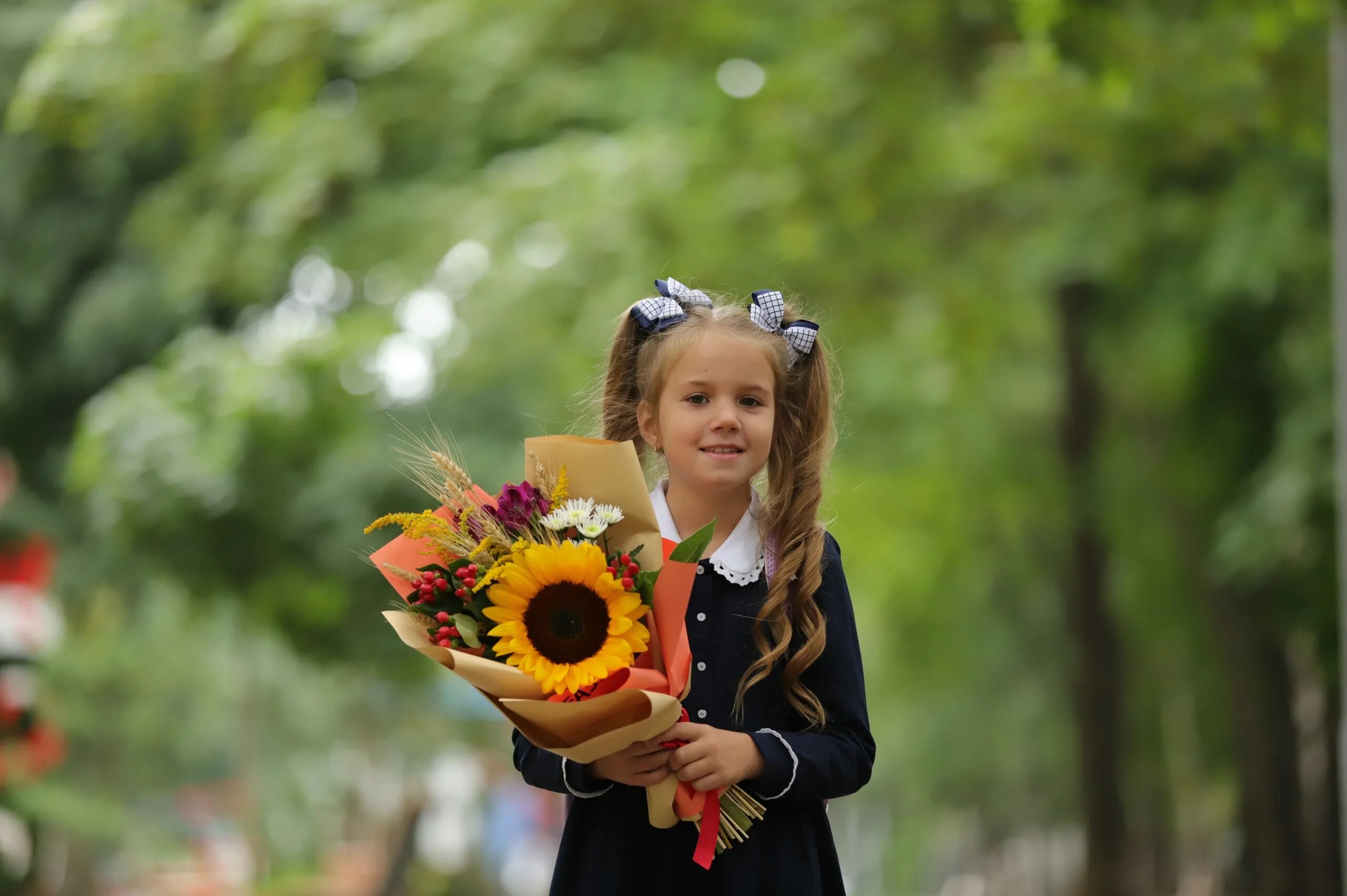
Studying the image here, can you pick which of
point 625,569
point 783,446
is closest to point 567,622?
point 625,569

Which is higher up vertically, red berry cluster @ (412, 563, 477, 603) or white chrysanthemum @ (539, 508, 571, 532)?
white chrysanthemum @ (539, 508, 571, 532)

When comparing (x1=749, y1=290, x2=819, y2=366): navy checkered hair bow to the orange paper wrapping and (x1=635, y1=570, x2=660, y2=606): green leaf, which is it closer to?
the orange paper wrapping

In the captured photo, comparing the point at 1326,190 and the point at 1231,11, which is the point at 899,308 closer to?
the point at 1326,190

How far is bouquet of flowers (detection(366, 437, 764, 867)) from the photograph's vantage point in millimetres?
2543

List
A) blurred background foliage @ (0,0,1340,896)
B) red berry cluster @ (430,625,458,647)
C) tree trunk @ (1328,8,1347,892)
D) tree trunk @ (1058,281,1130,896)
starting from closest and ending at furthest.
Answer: red berry cluster @ (430,625,458,647) → tree trunk @ (1328,8,1347,892) → blurred background foliage @ (0,0,1340,896) → tree trunk @ (1058,281,1130,896)

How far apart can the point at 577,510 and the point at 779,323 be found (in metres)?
0.59

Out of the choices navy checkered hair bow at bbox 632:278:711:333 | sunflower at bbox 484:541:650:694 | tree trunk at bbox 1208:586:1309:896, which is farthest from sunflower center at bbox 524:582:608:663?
tree trunk at bbox 1208:586:1309:896

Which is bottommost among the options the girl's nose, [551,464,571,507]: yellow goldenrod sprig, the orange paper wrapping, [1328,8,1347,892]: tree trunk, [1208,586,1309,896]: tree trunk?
[1208,586,1309,896]: tree trunk

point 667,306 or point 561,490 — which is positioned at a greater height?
point 667,306

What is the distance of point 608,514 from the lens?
2680mm

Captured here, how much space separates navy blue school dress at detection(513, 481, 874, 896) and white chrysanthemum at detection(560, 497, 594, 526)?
1.03 feet

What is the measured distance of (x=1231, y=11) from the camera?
7.65 meters

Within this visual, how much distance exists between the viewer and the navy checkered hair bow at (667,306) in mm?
3006

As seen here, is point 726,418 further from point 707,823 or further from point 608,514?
point 707,823
